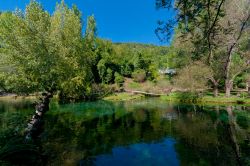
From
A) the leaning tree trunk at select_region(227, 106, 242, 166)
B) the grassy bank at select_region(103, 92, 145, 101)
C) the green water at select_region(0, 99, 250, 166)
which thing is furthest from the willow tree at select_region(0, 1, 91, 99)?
the grassy bank at select_region(103, 92, 145, 101)

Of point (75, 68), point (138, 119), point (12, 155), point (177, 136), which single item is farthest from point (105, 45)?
point (12, 155)

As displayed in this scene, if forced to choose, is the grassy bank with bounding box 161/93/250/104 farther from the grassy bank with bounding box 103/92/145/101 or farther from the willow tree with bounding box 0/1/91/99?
the willow tree with bounding box 0/1/91/99

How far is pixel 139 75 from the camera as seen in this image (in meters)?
82.1

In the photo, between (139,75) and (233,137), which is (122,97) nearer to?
(139,75)

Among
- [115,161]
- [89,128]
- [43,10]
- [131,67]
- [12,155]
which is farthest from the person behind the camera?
[131,67]

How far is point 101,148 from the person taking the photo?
1858cm

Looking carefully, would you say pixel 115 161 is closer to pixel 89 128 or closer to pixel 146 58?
pixel 89 128

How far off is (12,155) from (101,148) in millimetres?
6474

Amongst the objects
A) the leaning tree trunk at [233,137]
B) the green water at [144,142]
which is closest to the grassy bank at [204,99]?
the green water at [144,142]

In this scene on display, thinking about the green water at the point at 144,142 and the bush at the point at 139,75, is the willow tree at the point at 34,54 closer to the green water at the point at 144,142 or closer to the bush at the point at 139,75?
the green water at the point at 144,142

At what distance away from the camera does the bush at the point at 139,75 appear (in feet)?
270

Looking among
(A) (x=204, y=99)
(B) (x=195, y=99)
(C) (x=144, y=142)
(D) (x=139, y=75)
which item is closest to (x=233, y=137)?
(C) (x=144, y=142)

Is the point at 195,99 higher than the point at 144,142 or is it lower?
higher

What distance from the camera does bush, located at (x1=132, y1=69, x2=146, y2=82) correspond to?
82.2 m
